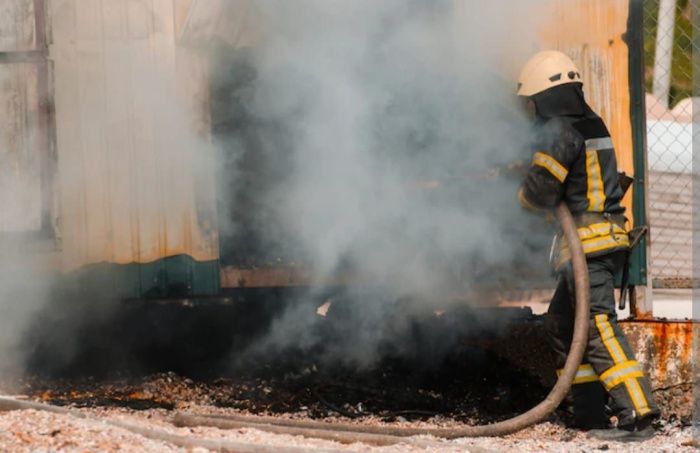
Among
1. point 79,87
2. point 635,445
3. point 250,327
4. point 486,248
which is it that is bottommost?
point 635,445

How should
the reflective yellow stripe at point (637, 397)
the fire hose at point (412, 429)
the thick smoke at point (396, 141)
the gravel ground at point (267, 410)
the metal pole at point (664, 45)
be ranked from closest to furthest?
1. the gravel ground at point (267, 410)
2. the fire hose at point (412, 429)
3. the reflective yellow stripe at point (637, 397)
4. the thick smoke at point (396, 141)
5. the metal pole at point (664, 45)

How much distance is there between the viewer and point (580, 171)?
5391 millimetres

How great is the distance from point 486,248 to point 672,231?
3562 mm

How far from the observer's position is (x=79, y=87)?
623cm

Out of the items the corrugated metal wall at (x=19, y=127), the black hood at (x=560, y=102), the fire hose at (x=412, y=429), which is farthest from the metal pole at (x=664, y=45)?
the corrugated metal wall at (x=19, y=127)

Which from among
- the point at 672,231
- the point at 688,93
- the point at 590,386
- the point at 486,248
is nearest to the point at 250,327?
the point at 486,248

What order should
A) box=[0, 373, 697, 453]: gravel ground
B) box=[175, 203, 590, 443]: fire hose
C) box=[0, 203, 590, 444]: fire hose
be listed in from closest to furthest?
box=[0, 373, 697, 453]: gravel ground
box=[0, 203, 590, 444]: fire hose
box=[175, 203, 590, 443]: fire hose

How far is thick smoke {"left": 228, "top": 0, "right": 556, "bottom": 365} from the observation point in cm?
596

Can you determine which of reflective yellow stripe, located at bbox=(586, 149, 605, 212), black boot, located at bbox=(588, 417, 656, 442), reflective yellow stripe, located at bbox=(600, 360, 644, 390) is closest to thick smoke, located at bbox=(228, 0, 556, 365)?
reflective yellow stripe, located at bbox=(586, 149, 605, 212)

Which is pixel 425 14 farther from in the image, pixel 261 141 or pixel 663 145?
pixel 663 145

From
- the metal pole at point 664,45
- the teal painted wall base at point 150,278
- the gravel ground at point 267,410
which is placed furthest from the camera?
the metal pole at point 664,45

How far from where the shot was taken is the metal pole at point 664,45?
954 cm

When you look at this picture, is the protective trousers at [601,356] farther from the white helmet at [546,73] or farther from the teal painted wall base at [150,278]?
the teal painted wall base at [150,278]

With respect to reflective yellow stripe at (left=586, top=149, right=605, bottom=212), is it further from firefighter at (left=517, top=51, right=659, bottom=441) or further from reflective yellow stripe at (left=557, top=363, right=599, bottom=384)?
reflective yellow stripe at (left=557, top=363, right=599, bottom=384)
